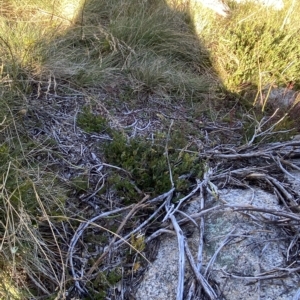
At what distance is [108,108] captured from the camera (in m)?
3.16

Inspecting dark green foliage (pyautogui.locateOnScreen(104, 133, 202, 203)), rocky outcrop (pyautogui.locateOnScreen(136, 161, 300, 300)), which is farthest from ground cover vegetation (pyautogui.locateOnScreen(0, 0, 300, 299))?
rocky outcrop (pyautogui.locateOnScreen(136, 161, 300, 300))

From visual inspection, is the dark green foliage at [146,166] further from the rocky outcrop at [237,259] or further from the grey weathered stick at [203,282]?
the grey weathered stick at [203,282]

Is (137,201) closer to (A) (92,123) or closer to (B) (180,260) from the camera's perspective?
(B) (180,260)

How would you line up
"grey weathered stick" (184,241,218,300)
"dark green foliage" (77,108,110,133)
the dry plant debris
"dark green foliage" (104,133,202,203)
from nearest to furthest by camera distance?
"grey weathered stick" (184,241,218,300)
the dry plant debris
"dark green foliage" (104,133,202,203)
"dark green foliage" (77,108,110,133)

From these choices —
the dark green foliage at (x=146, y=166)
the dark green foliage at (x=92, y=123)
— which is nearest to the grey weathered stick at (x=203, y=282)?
the dark green foliage at (x=146, y=166)

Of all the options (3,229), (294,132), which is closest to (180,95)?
(294,132)

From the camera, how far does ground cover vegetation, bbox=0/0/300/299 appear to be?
1.93 metres

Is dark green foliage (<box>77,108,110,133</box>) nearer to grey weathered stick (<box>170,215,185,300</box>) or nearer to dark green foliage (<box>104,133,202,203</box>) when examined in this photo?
dark green foliage (<box>104,133,202,203</box>)

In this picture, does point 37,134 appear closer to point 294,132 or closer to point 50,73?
point 50,73

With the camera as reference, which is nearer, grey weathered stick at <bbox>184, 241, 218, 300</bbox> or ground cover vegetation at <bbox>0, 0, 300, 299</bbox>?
grey weathered stick at <bbox>184, 241, 218, 300</bbox>

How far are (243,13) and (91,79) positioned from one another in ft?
7.29

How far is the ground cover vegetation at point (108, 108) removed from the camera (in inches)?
75.8

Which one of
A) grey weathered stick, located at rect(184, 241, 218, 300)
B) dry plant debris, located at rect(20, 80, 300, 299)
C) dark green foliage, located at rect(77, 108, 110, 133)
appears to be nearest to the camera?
grey weathered stick, located at rect(184, 241, 218, 300)

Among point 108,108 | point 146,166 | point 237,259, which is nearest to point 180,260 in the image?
point 237,259
